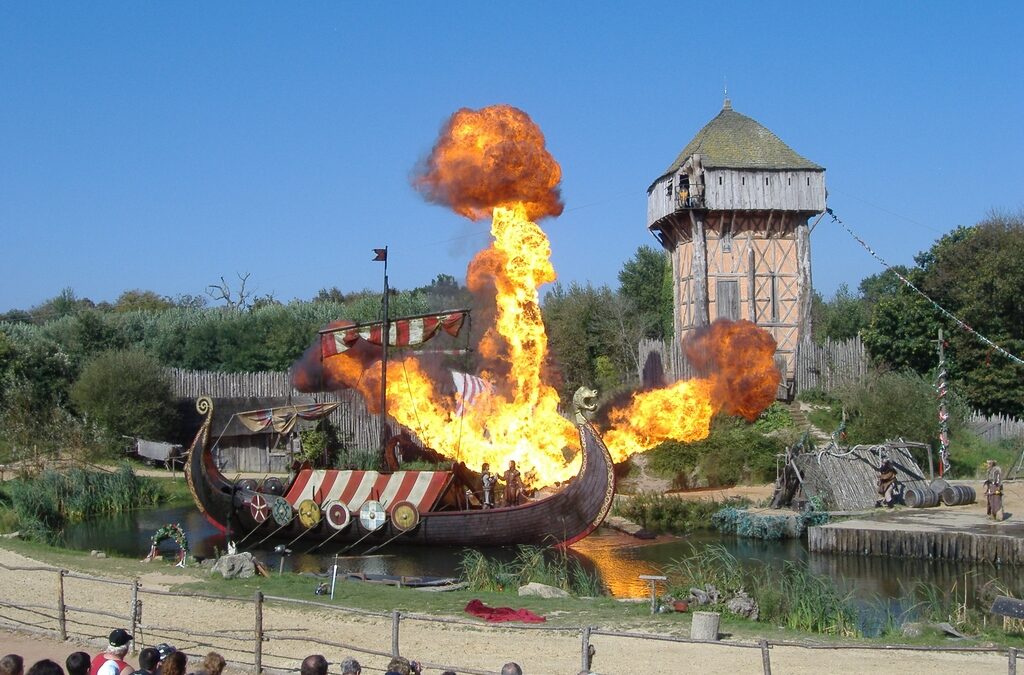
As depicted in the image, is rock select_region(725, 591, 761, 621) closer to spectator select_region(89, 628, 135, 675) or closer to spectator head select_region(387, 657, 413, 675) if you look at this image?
spectator head select_region(387, 657, 413, 675)

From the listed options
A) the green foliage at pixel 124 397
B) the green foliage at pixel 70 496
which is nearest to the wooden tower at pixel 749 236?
the green foliage at pixel 124 397

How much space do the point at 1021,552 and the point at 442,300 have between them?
30901 mm

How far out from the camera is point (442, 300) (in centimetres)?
4766

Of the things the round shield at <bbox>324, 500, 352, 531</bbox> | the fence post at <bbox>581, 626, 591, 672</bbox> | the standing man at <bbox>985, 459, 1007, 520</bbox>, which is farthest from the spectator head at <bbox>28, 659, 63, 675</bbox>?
the standing man at <bbox>985, 459, 1007, 520</bbox>

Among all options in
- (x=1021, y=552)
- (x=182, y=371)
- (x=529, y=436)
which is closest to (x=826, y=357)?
(x=529, y=436)

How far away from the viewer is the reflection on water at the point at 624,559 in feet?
63.2

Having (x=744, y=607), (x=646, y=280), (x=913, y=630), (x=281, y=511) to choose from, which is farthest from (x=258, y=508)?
(x=646, y=280)

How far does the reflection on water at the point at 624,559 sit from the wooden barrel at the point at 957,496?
4.50 metres

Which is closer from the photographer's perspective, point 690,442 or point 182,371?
point 690,442

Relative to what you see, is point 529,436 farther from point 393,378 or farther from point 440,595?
point 440,595

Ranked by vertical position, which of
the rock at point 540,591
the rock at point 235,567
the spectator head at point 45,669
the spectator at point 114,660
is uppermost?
the spectator head at point 45,669

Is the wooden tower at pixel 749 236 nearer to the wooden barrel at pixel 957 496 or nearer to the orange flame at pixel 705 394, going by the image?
the orange flame at pixel 705 394

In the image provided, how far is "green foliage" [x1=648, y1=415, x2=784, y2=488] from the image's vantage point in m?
31.0

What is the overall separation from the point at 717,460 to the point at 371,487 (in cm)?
1122
